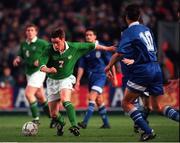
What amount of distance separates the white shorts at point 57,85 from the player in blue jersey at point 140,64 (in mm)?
1668

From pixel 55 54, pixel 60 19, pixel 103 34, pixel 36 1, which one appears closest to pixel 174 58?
pixel 103 34

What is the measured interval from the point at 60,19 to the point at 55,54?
1138 cm

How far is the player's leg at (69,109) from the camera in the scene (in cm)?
1298

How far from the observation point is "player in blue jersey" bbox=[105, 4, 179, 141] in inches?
468

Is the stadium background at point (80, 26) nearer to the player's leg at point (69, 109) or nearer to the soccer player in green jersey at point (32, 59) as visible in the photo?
the soccer player in green jersey at point (32, 59)

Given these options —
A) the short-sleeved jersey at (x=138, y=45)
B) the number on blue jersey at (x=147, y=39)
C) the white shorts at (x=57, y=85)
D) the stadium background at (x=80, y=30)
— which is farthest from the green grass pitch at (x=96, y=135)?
the stadium background at (x=80, y=30)

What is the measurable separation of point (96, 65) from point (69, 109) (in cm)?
319

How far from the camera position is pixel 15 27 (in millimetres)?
25141

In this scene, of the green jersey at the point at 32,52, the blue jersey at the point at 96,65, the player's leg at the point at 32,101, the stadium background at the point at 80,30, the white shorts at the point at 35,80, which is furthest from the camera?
the stadium background at the point at 80,30

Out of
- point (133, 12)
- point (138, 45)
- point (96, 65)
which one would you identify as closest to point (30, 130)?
point (138, 45)

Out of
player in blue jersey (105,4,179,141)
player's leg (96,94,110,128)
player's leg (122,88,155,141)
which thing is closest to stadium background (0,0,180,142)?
player's leg (96,94,110,128)

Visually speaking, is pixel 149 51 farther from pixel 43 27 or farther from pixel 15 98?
pixel 43 27

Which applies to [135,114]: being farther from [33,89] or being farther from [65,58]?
[33,89]

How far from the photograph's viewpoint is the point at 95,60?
16297mm
